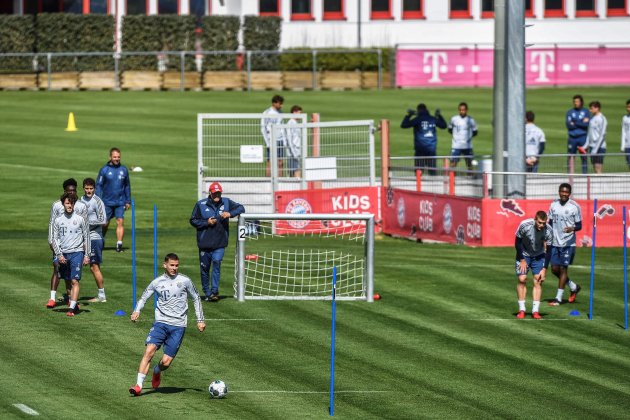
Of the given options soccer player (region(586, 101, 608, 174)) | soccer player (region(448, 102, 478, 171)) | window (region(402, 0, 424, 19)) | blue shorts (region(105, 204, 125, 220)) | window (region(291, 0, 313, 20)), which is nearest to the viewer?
blue shorts (region(105, 204, 125, 220))

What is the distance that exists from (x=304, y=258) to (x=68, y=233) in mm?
8035

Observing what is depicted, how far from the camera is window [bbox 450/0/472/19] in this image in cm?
7144

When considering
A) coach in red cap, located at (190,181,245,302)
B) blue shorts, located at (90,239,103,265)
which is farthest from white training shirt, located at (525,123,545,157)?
blue shorts, located at (90,239,103,265)

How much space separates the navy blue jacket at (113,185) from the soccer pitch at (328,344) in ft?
4.05

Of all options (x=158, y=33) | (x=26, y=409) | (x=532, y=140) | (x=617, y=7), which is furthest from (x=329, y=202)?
(x=617, y=7)

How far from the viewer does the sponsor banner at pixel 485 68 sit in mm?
63312

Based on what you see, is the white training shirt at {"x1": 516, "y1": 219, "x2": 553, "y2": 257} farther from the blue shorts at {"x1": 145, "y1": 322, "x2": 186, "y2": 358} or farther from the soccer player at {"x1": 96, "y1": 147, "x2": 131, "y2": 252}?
the soccer player at {"x1": 96, "y1": 147, "x2": 131, "y2": 252}

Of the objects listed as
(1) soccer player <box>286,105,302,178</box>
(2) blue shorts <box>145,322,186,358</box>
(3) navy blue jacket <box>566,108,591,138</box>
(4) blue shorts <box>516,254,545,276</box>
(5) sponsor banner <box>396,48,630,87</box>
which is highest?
(5) sponsor banner <box>396,48,630,87</box>

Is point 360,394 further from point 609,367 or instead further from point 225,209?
point 225,209

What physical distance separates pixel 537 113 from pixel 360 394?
36.9 metres

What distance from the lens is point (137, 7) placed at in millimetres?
70188

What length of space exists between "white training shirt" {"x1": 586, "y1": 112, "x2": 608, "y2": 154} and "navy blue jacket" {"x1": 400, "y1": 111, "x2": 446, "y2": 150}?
13.1 feet

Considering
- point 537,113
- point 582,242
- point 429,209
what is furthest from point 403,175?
point 537,113

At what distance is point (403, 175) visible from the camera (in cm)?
3591
